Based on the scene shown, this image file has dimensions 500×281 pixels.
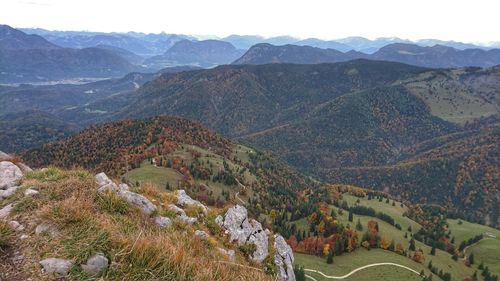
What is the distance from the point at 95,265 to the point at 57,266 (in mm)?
945

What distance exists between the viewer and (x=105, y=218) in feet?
40.2

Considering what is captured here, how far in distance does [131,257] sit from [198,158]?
539 ft

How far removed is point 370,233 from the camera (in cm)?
12462

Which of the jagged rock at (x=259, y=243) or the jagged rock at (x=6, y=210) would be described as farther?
the jagged rock at (x=259, y=243)

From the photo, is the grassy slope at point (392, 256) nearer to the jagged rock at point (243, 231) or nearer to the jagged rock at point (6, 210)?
the jagged rock at point (243, 231)

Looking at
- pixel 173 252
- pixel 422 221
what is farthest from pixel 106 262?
pixel 422 221

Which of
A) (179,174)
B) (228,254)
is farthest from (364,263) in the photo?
(228,254)

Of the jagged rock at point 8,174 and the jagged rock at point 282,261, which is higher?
the jagged rock at point 8,174

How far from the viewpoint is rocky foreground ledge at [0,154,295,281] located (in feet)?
30.2

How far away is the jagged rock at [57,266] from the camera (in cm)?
890

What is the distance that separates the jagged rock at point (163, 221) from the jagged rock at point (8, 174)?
7.44m

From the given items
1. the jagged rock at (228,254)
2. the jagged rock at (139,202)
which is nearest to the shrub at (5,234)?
the jagged rock at (139,202)

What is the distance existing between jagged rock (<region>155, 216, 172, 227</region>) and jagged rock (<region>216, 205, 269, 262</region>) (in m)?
4.42

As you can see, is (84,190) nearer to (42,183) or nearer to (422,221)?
(42,183)
